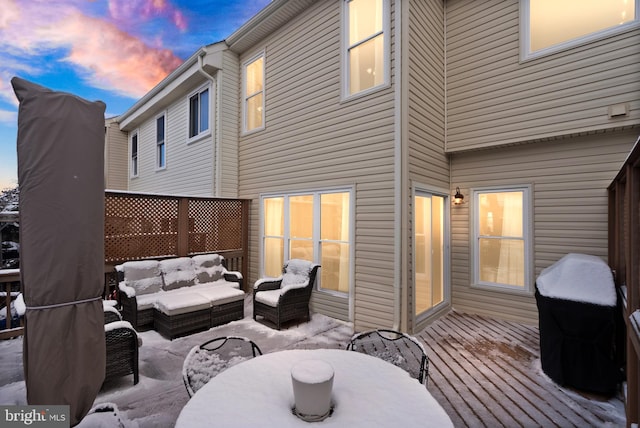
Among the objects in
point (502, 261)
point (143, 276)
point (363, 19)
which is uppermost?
point (363, 19)

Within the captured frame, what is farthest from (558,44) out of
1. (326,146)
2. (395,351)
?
(395,351)

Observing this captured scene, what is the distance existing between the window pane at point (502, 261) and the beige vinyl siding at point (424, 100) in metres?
1.33

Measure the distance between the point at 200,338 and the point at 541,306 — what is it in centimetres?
427

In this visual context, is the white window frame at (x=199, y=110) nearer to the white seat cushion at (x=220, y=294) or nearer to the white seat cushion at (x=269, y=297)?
the white seat cushion at (x=220, y=294)

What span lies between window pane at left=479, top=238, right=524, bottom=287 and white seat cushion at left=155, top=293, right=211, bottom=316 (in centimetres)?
471

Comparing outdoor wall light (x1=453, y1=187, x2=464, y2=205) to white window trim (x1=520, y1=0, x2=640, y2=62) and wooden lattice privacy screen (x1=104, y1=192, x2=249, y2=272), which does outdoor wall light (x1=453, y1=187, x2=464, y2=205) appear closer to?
white window trim (x1=520, y1=0, x2=640, y2=62)

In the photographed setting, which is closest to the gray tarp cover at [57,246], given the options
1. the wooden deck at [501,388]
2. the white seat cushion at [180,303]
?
the white seat cushion at [180,303]

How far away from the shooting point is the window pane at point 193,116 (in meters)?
8.06

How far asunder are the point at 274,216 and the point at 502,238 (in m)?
4.30

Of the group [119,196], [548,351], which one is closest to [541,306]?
[548,351]

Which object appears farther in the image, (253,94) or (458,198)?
(253,94)

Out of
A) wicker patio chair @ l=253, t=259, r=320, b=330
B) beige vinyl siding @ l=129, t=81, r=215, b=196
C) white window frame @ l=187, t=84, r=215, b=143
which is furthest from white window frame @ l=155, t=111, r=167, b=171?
wicker patio chair @ l=253, t=259, r=320, b=330

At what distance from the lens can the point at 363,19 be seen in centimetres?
477

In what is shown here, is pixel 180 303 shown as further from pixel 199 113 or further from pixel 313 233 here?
pixel 199 113
